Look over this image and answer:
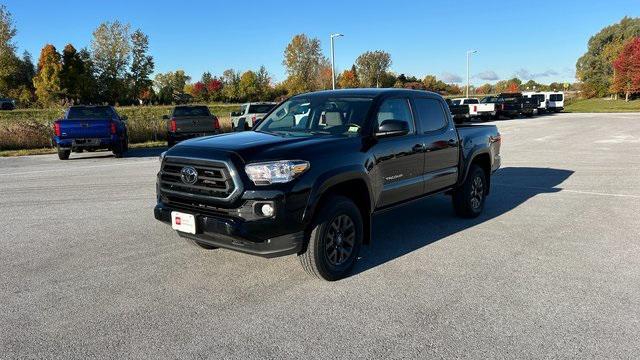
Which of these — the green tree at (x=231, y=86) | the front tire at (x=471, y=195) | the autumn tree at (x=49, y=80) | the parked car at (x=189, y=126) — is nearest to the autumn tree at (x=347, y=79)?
the green tree at (x=231, y=86)

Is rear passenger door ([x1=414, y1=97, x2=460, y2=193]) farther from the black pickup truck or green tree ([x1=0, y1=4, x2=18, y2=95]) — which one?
green tree ([x1=0, y1=4, x2=18, y2=95])

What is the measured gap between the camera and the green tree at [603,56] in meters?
75.7

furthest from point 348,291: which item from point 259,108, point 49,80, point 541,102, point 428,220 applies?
point 49,80

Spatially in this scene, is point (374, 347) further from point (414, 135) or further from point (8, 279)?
point (8, 279)

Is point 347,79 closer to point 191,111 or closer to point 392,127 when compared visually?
point 191,111

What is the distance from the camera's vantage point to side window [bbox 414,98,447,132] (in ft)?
20.3

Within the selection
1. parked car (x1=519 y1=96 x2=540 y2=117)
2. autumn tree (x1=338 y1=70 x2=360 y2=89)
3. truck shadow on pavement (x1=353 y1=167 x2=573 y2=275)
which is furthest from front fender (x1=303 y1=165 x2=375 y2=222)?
autumn tree (x1=338 y1=70 x2=360 y2=89)

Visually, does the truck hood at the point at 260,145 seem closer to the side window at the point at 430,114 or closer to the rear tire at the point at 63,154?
the side window at the point at 430,114

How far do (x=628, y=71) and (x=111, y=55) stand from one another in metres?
69.2

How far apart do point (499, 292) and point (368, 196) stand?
151cm

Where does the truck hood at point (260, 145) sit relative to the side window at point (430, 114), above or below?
below

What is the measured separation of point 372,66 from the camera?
86125 mm

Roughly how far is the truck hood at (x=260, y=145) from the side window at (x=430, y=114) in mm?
1613

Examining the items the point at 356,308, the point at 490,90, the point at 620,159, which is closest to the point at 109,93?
the point at 620,159
